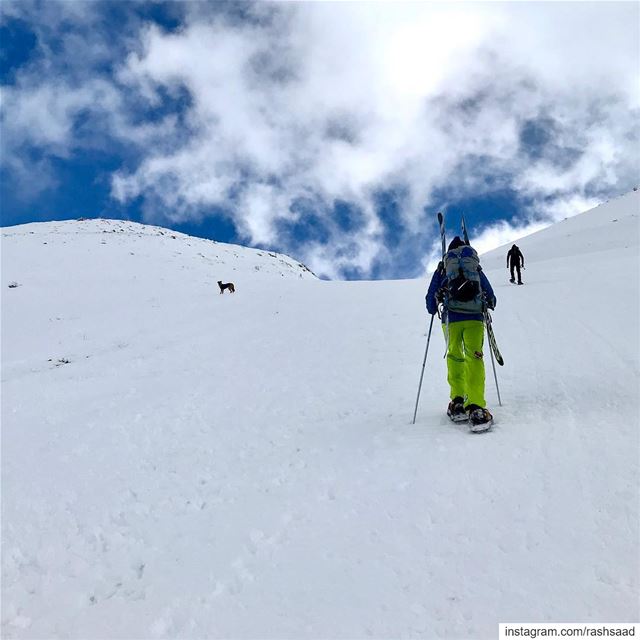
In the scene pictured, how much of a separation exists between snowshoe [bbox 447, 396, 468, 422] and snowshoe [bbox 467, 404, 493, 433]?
1.27ft

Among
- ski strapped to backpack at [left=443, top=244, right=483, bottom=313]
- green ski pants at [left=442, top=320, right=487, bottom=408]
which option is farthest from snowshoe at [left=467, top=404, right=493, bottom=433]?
ski strapped to backpack at [left=443, top=244, right=483, bottom=313]

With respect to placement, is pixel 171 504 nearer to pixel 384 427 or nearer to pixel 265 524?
pixel 265 524

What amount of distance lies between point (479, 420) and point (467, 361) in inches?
33.3

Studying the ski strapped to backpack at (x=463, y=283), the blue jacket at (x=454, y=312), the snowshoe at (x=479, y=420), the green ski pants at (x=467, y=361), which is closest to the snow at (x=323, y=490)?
the snowshoe at (x=479, y=420)

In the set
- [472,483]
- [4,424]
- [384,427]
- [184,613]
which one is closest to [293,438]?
[384,427]

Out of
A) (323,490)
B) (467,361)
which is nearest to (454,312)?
(467,361)

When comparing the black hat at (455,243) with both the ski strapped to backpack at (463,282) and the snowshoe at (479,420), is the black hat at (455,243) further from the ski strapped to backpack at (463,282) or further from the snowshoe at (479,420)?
the snowshoe at (479,420)

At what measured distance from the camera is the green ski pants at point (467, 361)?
6871mm

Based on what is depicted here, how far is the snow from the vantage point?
387cm

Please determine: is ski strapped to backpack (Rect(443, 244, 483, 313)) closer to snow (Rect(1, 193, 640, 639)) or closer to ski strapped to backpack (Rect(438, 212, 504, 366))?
ski strapped to backpack (Rect(438, 212, 504, 366))

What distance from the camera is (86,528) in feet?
17.7

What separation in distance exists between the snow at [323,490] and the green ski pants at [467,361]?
1.69ft

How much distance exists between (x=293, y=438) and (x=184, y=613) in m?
3.68

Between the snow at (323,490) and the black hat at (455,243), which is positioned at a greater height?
the black hat at (455,243)
